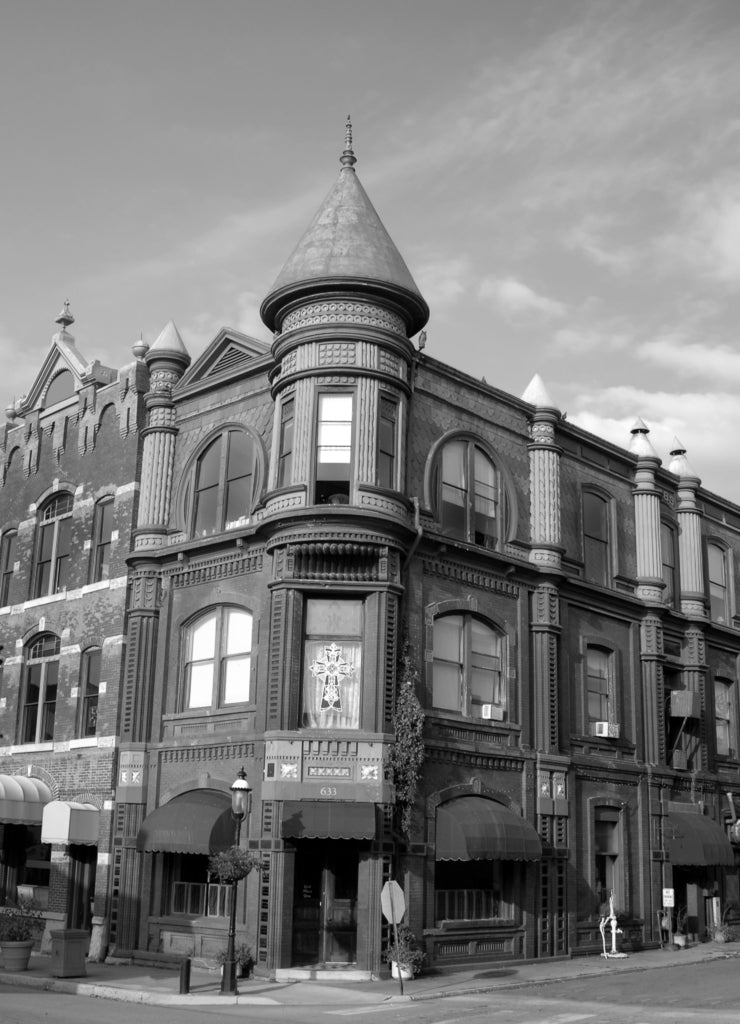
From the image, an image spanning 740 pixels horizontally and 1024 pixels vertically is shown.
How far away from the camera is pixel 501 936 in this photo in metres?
27.9

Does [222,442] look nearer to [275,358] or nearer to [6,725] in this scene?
[275,358]

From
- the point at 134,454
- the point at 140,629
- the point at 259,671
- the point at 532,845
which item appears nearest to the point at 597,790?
the point at 532,845

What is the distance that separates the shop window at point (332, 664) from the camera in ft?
85.3

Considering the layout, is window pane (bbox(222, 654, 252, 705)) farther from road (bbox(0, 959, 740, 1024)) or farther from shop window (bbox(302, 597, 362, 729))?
road (bbox(0, 959, 740, 1024))

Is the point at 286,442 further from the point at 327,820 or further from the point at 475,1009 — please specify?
the point at 475,1009

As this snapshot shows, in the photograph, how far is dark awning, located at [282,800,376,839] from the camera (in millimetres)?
24500

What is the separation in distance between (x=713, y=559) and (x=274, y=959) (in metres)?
21.2

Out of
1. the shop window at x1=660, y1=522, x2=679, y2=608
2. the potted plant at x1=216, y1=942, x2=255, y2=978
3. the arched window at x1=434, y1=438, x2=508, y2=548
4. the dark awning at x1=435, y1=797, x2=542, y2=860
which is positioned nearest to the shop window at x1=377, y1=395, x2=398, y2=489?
the arched window at x1=434, y1=438, x2=508, y2=548

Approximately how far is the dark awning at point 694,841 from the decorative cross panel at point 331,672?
12406 mm

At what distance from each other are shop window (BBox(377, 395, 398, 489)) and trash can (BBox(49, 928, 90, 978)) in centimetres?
1138

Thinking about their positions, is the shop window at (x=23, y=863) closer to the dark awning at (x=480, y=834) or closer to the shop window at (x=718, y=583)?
the dark awning at (x=480, y=834)

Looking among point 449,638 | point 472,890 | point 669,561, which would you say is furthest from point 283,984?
point 669,561

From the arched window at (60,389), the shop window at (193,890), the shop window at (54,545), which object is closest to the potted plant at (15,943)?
the shop window at (193,890)

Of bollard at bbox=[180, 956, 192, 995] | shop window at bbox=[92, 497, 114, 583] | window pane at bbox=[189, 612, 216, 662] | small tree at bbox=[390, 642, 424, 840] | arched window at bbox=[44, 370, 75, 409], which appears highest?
arched window at bbox=[44, 370, 75, 409]
